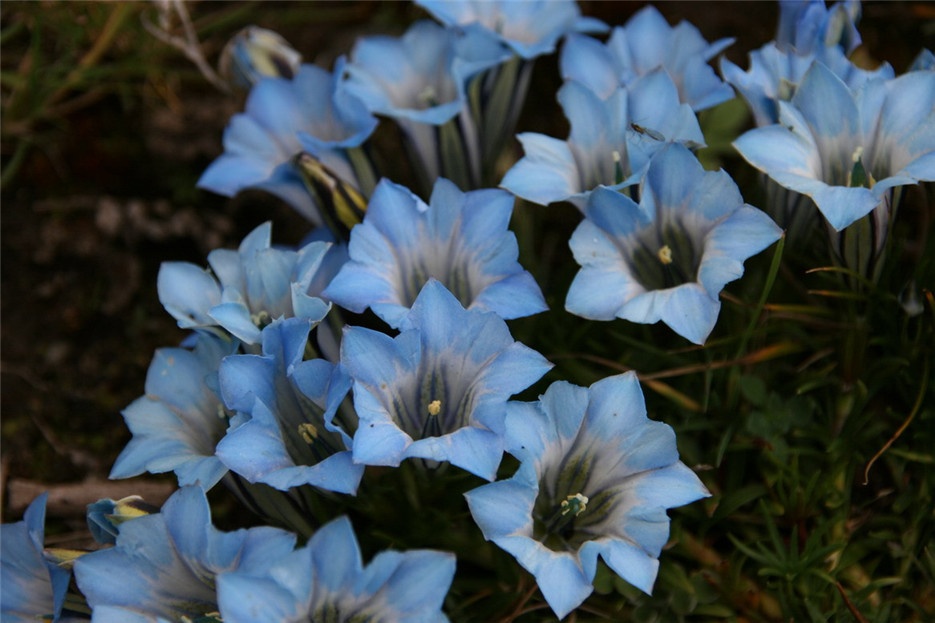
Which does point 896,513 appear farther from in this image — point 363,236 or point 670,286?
point 363,236

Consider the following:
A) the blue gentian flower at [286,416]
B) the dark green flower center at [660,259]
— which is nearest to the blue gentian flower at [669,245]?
the dark green flower center at [660,259]

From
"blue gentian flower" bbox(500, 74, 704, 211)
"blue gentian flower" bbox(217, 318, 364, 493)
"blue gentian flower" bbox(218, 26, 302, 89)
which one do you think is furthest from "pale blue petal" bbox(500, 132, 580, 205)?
"blue gentian flower" bbox(218, 26, 302, 89)

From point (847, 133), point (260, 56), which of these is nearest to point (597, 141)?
point (847, 133)

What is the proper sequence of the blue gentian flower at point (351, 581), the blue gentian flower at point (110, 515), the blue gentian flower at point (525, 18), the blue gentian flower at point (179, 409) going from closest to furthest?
the blue gentian flower at point (351, 581)
the blue gentian flower at point (110, 515)
the blue gentian flower at point (179, 409)
the blue gentian flower at point (525, 18)

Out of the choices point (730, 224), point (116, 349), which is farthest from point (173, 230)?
point (730, 224)

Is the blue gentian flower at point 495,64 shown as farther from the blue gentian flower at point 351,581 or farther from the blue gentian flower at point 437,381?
the blue gentian flower at point 351,581
